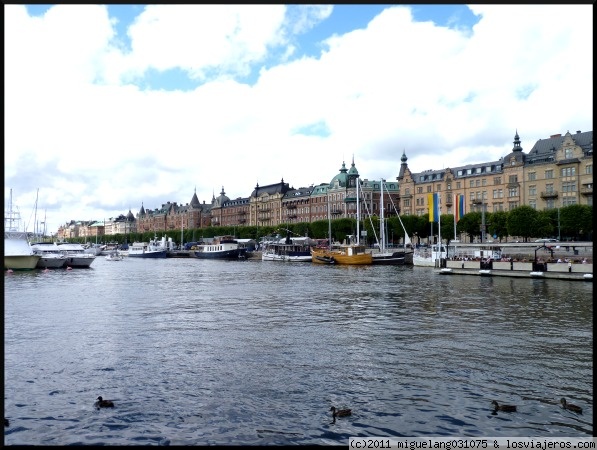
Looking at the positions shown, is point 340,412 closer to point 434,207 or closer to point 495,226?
point 434,207

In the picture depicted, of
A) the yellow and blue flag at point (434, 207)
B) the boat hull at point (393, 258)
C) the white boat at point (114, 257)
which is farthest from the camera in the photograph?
the white boat at point (114, 257)

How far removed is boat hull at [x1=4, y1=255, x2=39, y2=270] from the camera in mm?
62781

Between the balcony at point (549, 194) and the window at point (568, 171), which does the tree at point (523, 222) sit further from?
the window at point (568, 171)

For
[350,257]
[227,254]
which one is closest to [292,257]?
[350,257]

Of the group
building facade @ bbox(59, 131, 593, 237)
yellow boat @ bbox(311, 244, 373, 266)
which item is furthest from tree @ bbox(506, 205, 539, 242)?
yellow boat @ bbox(311, 244, 373, 266)

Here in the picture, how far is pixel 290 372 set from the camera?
14.0m

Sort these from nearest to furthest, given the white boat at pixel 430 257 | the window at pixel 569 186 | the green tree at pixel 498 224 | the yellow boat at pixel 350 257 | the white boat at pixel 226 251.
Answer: the white boat at pixel 430 257 < the yellow boat at pixel 350 257 < the green tree at pixel 498 224 < the window at pixel 569 186 < the white boat at pixel 226 251

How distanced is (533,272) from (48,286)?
42271 mm

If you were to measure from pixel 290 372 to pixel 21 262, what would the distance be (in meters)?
60.9

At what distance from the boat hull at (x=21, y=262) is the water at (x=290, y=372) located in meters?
40.1

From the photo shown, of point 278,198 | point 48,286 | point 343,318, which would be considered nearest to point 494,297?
point 343,318

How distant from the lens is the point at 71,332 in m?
20.3

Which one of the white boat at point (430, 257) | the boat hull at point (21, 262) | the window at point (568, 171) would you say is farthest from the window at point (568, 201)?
the boat hull at point (21, 262)

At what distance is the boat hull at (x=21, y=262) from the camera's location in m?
62.8
